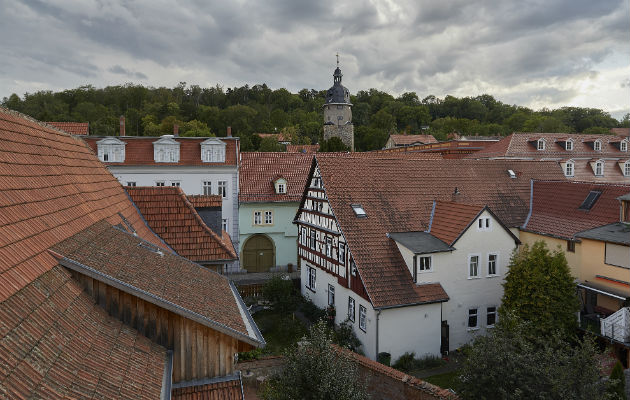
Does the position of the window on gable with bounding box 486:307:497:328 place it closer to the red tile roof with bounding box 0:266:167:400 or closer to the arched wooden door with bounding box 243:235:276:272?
the arched wooden door with bounding box 243:235:276:272

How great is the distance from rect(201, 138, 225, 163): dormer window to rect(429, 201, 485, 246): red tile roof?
16288 mm

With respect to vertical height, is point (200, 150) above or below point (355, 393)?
above

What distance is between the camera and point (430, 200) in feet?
66.9

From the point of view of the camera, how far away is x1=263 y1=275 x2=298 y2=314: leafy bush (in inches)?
805

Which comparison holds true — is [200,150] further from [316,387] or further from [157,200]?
[316,387]

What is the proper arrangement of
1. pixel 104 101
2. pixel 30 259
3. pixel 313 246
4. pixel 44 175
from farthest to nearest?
pixel 104 101
pixel 313 246
pixel 44 175
pixel 30 259

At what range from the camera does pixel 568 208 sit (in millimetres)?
20453

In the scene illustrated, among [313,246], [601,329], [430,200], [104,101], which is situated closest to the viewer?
[601,329]

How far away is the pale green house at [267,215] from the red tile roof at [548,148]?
23.2 m

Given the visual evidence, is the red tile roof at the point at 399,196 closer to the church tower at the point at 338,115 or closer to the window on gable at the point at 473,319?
the window on gable at the point at 473,319

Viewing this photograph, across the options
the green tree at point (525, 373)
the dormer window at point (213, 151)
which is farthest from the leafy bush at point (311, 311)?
the dormer window at point (213, 151)

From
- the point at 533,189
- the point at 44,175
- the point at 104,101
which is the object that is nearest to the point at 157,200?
the point at 44,175

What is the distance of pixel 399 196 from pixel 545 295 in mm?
7646

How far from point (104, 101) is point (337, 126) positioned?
41.2 metres
